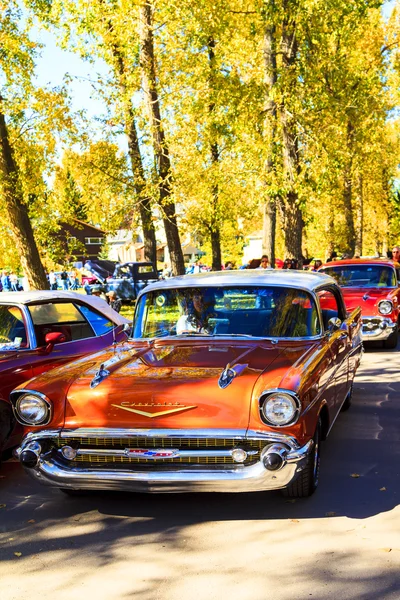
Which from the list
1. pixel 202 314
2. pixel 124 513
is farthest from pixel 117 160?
pixel 124 513

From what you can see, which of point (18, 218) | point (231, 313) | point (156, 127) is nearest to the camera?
point (231, 313)

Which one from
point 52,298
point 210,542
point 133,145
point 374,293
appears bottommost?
point 210,542

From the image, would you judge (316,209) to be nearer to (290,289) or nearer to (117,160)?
(117,160)

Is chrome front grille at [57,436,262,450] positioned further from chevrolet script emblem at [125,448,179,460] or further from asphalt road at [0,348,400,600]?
asphalt road at [0,348,400,600]

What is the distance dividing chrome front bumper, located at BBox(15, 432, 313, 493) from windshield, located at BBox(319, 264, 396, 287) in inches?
361

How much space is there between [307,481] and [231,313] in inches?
67.5

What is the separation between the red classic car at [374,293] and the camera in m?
12.7

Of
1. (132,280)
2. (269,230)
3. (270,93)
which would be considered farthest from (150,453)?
(132,280)

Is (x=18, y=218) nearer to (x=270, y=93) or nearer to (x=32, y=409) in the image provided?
(x=270, y=93)

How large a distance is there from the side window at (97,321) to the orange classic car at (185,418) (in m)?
2.46

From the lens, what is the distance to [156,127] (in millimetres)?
17781

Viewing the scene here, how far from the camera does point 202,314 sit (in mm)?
6301

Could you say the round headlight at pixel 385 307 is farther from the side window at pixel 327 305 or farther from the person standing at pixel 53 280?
the person standing at pixel 53 280

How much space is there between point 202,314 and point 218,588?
2770mm
